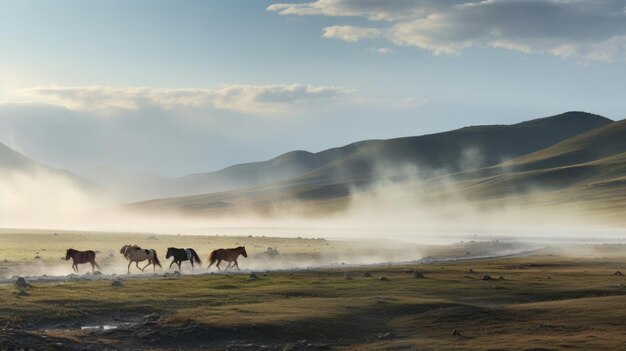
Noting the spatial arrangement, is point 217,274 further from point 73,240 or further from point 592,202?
point 592,202

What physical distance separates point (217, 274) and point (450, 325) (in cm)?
2377

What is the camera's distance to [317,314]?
31.4 meters

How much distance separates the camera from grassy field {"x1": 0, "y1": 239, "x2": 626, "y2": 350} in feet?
87.8

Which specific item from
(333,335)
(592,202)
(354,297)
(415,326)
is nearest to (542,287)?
(354,297)

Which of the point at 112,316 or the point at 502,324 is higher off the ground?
the point at 112,316

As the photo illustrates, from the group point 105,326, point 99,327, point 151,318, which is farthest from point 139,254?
point 99,327

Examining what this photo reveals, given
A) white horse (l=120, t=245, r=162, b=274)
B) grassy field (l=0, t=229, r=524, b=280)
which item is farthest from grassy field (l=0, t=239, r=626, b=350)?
grassy field (l=0, t=229, r=524, b=280)

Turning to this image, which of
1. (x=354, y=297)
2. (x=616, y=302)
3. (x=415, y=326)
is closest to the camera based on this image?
(x=415, y=326)

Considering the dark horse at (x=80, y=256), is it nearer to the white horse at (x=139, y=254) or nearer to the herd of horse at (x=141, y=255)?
the herd of horse at (x=141, y=255)

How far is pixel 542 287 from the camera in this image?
142 feet

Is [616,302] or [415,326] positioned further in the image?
[616,302]

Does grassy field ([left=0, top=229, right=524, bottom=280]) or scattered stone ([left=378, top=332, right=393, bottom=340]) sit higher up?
grassy field ([left=0, top=229, right=524, bottom=280])

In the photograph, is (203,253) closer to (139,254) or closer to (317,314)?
(139,254)

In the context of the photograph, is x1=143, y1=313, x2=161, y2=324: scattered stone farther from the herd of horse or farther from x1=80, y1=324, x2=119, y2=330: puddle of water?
the herd of horse
